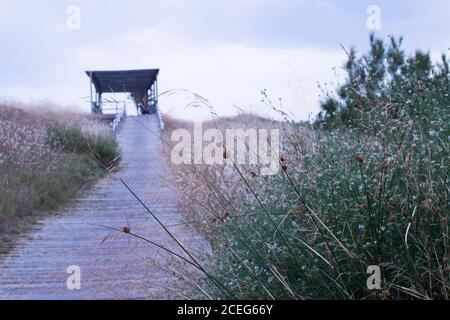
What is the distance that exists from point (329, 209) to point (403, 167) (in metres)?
0.41

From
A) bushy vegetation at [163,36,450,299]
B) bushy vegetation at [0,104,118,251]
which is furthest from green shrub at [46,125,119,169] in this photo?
bushy vegetation at [163,36,450,299]

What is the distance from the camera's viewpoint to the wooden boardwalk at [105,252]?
4570mm

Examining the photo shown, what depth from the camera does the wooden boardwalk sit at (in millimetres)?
4570

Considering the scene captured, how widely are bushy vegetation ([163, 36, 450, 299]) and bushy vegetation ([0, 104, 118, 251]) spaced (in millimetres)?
2501

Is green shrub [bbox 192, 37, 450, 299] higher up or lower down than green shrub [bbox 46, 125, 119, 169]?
higher up

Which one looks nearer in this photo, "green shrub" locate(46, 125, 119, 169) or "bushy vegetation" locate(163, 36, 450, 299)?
"bushy vegetation" locate(163, 36, 450, 299)

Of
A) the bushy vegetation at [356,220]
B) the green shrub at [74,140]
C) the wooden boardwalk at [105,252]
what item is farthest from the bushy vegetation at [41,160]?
the bushy vegetation at [356,220]

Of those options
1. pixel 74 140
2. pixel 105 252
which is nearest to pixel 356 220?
pixel 105 252

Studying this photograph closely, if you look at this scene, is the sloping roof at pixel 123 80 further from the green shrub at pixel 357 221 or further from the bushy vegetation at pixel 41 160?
the green shrub at pixel 357 221

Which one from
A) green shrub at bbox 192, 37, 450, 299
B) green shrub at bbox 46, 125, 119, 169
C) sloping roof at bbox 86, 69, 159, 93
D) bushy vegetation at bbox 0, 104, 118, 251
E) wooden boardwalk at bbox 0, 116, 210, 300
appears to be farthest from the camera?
green shrub at bbox 46, 125, 119, 169

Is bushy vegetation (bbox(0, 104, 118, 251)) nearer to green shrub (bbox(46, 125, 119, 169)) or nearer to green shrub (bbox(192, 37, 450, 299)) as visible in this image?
green shrub (bbox(46, 125, 119, 169))

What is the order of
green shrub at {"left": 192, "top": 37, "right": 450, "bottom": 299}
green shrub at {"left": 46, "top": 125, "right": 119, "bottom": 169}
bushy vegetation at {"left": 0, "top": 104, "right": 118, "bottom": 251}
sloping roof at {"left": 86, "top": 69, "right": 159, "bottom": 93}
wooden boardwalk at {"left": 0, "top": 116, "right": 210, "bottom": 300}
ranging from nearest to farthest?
green shrub at {"left": 192, "top": 37, "right": 450, "bottom": 299}, wooden boardwalk at {"left": 0, "top": 116, "right": 210, "bottom": 300}, sloping roof at {"left": 86, "top": 69, "right": 159, "bottom": 93}, bushy vegetation at {"left": 0, "top": 104, "right": 118, "bottom": 251}, green shrub at {"left": 46, "top": 125, "right": 119, "bottom": 169}

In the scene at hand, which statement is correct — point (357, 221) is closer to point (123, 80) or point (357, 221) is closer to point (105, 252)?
point (105, 252)
